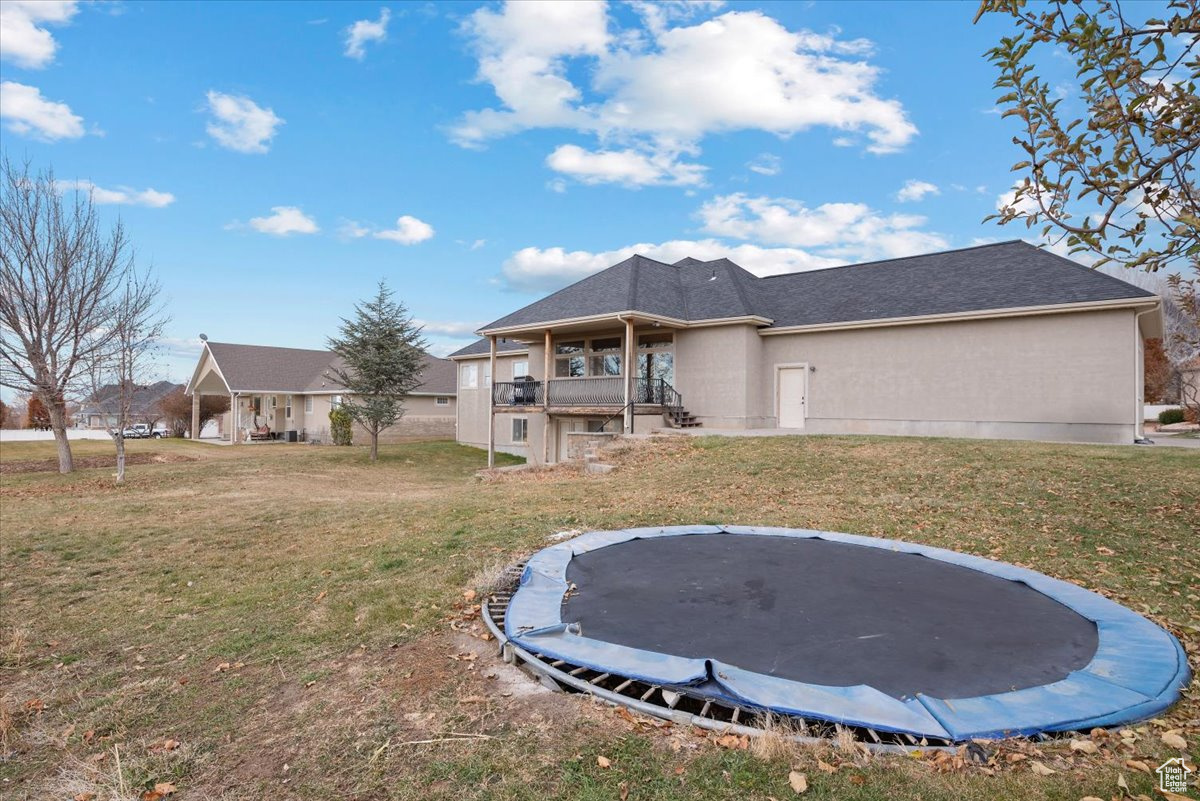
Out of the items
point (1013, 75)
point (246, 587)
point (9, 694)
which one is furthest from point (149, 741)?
point (1013, 75)

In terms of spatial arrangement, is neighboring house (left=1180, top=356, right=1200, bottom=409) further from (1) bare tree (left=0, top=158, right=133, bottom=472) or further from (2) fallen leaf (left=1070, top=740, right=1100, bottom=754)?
(1) bare tree (left=0, top=158, right=133, bottom=472)

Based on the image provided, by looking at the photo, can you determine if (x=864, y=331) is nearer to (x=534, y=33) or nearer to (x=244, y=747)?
(x=534, y=33)

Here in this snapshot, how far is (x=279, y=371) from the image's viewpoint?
2889 cm

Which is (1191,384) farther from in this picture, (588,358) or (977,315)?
(588,358)

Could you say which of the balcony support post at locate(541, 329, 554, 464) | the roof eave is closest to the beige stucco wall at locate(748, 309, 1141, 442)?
the roof eave

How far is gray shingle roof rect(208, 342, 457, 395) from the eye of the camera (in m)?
27.0

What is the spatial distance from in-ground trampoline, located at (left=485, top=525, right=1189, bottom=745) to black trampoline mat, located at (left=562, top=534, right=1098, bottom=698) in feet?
0.05

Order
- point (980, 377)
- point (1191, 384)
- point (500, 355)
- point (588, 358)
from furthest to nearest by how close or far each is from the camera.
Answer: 1. point (500, 355)
2. point (588, 358)
3. point (980, 377)
4. point (1191, 384)

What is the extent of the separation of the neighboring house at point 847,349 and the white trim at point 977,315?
0.03 m

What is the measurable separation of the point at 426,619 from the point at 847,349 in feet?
43.1

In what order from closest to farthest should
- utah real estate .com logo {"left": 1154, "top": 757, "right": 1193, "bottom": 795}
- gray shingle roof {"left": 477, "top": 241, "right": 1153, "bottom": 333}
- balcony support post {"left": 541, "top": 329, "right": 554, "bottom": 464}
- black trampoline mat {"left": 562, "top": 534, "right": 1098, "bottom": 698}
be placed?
utah real estate .com logo {"left": 1154, "top": 757, "right": 1193, "bottom": 795} → black trampoline mat {"left": 562, "top": 534, "right": 1098, "bottom": 698} → gray shingle roof {"left": 477, "top": 241, "right": 1153, "bottom": 333} → balcony support post {"left": 541, "top": 329, "right": 554, "bottom": 464}

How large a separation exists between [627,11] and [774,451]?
8.37 m

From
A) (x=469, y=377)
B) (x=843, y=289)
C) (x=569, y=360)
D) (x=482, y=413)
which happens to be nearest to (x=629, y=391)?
(x=569, y=360)

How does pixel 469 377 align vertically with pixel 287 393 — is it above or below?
above
